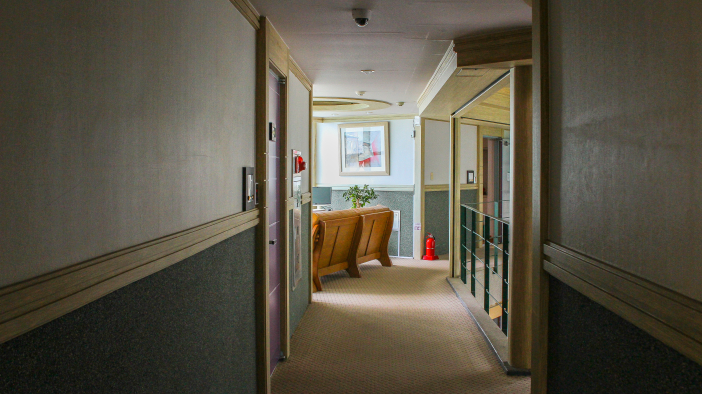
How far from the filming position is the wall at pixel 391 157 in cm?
757

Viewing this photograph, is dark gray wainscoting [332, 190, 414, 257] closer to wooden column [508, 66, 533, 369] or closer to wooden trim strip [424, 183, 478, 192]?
wooden trim strip [424, 183, 478, 192]

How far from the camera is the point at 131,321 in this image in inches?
48.9

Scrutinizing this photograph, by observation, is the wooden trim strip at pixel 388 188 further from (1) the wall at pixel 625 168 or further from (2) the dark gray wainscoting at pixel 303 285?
(1) the wall at pixel 625 168

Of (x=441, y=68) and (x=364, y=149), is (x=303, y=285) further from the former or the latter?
(x=364, y=149)

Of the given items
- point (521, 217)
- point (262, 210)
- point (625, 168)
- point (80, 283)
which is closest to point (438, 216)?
point (521, 217)

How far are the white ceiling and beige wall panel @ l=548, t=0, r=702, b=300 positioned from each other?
1068 mm

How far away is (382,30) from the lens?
2.89 metres

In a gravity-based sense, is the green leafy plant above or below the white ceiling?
below

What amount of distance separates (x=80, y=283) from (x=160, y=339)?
490 millimetres

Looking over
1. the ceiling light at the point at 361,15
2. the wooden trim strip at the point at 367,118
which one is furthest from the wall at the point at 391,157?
the ceiling light at the point at 361,15

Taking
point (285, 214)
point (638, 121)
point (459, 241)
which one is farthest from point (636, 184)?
point (459, 241)

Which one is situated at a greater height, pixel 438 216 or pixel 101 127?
pixel 101 127

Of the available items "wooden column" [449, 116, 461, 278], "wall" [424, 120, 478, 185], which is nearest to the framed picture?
"wall" [424, 120, 478, 185]

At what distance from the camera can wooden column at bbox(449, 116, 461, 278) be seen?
18.1ft
